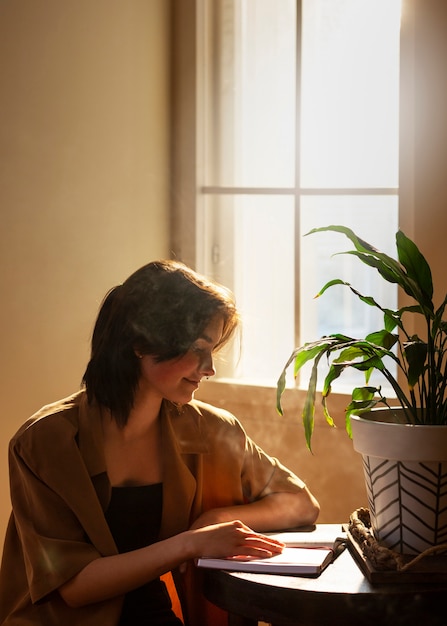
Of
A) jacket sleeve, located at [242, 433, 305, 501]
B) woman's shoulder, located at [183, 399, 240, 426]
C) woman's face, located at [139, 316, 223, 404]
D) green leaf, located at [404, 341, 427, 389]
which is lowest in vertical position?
jacket sleeve, located at [242, 433, 305, 501]

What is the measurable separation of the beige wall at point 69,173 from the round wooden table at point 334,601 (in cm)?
72

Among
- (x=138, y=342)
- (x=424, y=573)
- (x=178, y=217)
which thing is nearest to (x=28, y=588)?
(x=138, y=342)

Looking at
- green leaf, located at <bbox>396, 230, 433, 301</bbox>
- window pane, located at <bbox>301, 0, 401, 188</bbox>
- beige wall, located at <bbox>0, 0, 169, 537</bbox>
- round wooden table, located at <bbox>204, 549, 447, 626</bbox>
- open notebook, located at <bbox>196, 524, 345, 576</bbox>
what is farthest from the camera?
window pane, located at <bbox>301, 0, 401, 188</bbox>

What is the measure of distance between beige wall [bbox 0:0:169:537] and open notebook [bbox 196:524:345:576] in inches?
25.1

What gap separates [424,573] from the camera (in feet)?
4.98

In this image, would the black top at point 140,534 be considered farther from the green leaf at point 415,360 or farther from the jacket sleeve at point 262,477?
the green leaf at point 415,360

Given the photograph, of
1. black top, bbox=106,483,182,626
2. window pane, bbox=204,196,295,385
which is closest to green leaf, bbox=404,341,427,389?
black top, bbox=106,483,182,626

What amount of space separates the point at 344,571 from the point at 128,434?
1.64 ft

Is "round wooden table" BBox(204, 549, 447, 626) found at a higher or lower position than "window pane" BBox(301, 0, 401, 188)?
lower

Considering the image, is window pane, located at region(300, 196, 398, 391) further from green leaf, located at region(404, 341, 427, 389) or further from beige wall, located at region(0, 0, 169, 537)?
green leaf, located at region(404, 341, 427, 389)

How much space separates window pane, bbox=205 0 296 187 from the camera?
8.23 ft

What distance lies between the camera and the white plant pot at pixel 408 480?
1.56 m

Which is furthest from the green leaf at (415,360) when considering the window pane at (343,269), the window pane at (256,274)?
the window pane at (256,274)

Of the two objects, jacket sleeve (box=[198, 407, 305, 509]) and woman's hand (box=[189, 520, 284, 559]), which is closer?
woman's hand (box=[189, 520, 284, 559])
